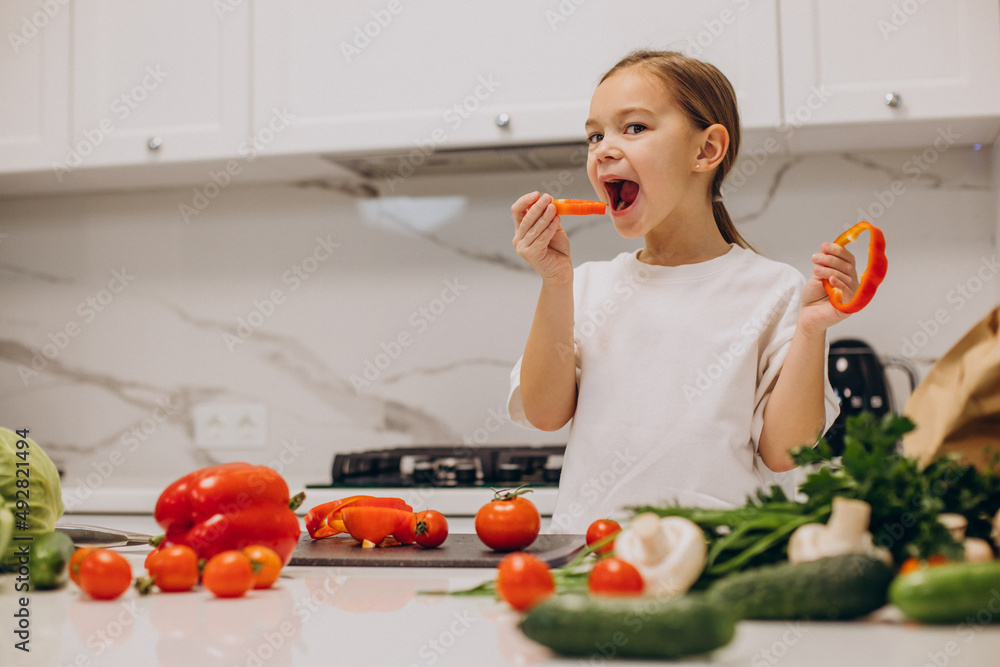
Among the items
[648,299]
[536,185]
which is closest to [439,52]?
[536,185]

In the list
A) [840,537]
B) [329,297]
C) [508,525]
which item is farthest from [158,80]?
[840,537]

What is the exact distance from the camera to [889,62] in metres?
1.80

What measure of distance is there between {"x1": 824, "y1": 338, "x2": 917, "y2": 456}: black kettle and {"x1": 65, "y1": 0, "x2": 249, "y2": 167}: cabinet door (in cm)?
147

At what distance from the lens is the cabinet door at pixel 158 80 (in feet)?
6.67

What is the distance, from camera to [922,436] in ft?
2.00

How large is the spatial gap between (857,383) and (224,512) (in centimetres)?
156

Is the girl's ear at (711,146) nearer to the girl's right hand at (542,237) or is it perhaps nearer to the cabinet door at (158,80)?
the girl's right hand at (542,237)

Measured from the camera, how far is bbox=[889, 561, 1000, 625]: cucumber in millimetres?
477

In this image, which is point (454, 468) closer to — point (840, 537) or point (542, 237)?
point (542, 237)

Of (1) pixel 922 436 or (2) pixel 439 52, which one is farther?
(2) pixel 439 52

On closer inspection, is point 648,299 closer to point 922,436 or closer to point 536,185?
point 922,436

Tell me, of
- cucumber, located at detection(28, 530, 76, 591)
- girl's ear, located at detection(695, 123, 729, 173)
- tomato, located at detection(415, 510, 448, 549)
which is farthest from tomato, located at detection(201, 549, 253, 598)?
girl's ear, located at detection(695, 123, 729, 173)

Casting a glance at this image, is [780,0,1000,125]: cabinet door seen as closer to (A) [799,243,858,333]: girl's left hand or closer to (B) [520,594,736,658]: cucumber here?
(A) [799,243,858,333]: girl's left hand

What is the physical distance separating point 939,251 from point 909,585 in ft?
6.04
